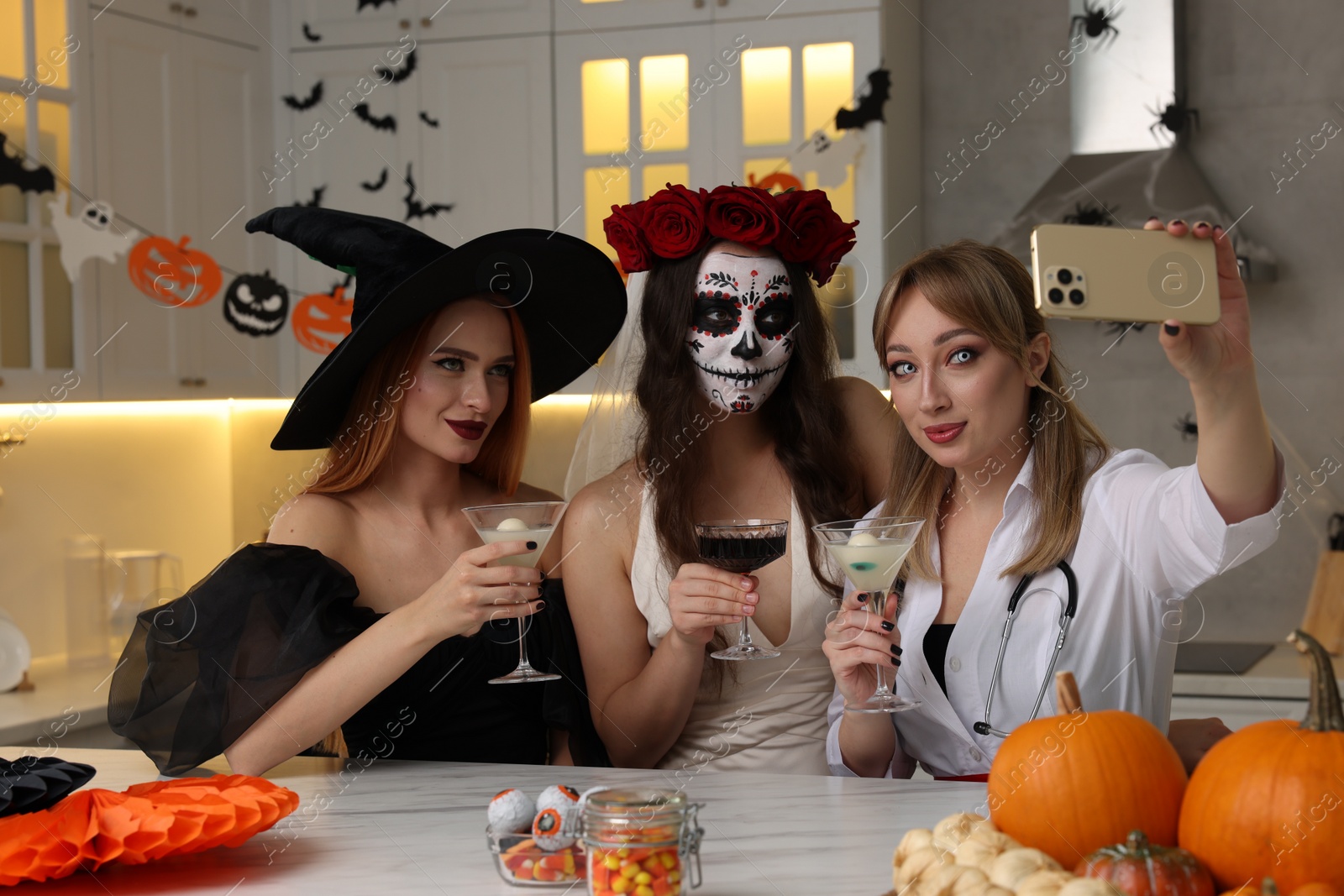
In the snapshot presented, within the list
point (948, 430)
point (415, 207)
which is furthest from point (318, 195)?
point (948, 430)

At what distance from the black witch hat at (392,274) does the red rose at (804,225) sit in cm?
37

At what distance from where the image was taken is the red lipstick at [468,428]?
7.51ft

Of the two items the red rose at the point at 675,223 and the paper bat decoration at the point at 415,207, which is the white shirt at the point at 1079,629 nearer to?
the red rose at the point at 675,223

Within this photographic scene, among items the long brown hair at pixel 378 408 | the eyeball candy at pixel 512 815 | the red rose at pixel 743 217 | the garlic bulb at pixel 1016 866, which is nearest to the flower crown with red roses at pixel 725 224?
the red rose at pixel 743 217

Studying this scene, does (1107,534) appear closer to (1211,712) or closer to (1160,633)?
(1160,633)

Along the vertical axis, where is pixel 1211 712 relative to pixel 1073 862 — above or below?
below

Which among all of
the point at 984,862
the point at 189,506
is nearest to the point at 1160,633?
the point at 984,862

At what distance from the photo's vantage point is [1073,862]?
1.21 meters

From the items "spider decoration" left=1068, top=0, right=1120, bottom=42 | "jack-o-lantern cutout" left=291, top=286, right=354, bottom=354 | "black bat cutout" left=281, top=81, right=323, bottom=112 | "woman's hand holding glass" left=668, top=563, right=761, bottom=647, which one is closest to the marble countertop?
"woman's hand holding glass" left=668, top=563, right=761, bottom=647

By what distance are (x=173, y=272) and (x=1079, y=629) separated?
320cm

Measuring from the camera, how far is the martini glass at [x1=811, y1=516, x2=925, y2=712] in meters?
1.90

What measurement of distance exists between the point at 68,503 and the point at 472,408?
7.66 feet

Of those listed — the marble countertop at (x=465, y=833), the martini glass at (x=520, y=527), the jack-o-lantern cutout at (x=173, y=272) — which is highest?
the jack-o-lantern cutout at (x=173, y=272)

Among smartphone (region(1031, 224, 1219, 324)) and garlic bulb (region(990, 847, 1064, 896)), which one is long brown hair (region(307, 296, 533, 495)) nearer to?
smartphone (region(1031, 224, 1219, 324))
